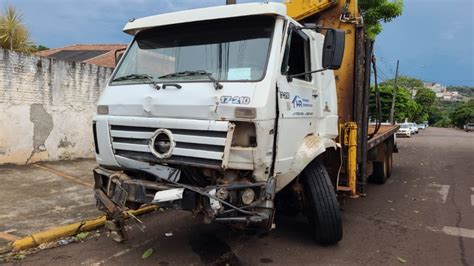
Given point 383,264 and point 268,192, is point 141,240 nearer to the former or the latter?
point 268,192

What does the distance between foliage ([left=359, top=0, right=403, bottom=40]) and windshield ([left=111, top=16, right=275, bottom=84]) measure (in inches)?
452

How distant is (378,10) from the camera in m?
15.3

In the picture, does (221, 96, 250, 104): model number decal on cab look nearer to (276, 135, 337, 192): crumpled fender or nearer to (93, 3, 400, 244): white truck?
(93, 3, 400, 244): white truck

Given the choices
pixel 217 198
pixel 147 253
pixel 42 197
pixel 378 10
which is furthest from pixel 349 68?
pixel 378 10

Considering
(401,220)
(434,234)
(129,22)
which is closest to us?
(129,22)

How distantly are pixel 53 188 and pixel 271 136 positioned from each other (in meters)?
5.42

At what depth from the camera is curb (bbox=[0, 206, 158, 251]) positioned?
5332 millimetres

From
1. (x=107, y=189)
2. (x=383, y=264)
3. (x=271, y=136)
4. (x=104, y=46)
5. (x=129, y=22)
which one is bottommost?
(x=383, y=264)

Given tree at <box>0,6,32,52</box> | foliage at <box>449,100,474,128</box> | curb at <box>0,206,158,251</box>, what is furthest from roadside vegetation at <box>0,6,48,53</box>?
foliage at <box>449,100,474,128</box>

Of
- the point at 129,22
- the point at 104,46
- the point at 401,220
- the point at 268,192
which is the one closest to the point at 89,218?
the point at 129,22

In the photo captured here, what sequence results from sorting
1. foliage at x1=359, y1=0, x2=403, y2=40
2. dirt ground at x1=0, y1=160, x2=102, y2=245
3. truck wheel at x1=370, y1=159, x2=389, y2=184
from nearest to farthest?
dirt ground at x1=0, y1=160, x2=102, y2=245 → truck wheel at x1=370, y1=159, x2=389, y2=184 → foliage at x1=359, y1=0, x2=403, y2=40

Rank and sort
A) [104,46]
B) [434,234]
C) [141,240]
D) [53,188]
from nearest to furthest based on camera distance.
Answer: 1. [141,240]
2. [434,234]
3. [53,188]
4. [104,46]

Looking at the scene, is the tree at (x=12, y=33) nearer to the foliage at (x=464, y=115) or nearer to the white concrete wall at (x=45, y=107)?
Answer: the white concrete wall at (x=45, y=107)

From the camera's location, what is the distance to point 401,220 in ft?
23.1
